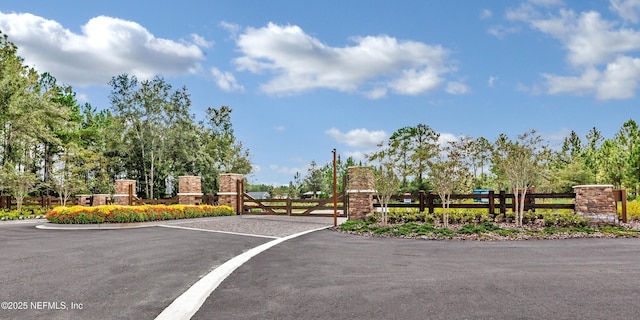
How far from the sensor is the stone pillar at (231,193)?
25594 mm

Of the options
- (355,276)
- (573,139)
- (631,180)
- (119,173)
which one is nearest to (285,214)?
(355,276)

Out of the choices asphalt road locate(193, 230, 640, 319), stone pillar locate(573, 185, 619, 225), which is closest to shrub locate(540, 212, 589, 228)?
stone pillar locate(573, 185, 619, 225)

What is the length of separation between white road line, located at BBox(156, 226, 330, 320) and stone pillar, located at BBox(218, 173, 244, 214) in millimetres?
16743

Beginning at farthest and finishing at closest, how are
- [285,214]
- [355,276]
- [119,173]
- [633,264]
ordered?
1. [119,173]
2. [285,214]
3. [633,264]
4. [355,276]

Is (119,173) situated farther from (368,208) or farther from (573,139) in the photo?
(573,139)

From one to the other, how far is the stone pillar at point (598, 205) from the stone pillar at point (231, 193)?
60.0 feet

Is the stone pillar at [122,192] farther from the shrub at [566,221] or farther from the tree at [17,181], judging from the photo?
the shrub at [566,221]

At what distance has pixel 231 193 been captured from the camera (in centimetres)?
2558

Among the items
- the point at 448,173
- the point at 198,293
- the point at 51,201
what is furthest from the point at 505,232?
the point at 51,201

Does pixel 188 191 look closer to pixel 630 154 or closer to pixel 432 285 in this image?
pixel 432 285

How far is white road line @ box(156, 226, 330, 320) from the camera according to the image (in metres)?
5.04

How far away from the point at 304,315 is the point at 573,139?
71.0 metres

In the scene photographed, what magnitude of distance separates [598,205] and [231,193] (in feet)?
63.2

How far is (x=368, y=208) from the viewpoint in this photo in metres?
19.4
